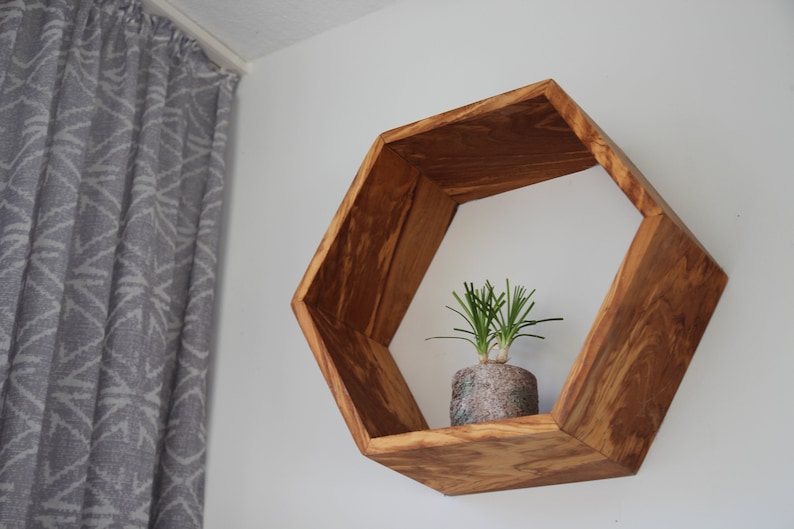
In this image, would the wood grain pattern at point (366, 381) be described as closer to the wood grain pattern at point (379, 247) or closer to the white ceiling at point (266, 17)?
the wood grain pattern at point (379, 247)

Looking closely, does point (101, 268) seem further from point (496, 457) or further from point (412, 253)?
point (496, 457)

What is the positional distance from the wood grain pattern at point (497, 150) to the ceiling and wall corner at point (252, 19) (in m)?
0.52

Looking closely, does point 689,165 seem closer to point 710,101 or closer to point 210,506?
point 710,101

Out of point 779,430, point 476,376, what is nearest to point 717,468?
point 779,430

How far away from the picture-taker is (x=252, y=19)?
5.62 ft

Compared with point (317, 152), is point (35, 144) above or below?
below

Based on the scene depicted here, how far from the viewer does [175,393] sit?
152 cm

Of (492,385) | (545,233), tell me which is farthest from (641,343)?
(545,233)

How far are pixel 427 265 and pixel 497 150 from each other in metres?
0.26

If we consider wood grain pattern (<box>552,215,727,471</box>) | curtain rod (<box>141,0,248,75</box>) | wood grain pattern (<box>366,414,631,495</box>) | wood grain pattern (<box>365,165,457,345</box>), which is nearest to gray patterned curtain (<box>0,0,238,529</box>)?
curtain rod (<box>141,0,248,75</box>)

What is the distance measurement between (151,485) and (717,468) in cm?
89

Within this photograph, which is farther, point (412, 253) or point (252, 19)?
point (252, 19)

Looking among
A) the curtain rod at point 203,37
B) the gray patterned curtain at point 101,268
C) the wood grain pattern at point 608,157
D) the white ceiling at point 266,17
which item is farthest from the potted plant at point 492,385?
the curtain rod at point 203,37

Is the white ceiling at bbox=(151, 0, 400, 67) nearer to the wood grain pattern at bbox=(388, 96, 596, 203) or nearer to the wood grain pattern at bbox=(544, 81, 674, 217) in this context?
the wood grain pattern at bbox=(388, 96, 596, 203)
